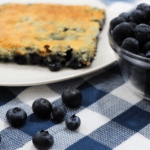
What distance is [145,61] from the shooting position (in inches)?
40.7

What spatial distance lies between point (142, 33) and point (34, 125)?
0.67m

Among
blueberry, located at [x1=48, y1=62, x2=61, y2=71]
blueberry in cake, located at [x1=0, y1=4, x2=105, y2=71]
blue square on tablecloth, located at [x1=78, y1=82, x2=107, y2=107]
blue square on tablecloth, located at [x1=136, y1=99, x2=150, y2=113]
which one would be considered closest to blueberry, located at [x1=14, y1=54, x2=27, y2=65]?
blueberry in cake, located at [x1=0, y1=4, x2=105, y2=71]

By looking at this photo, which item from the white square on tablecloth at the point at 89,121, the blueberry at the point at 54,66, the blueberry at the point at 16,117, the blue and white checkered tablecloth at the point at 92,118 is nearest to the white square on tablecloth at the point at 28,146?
the blue and white checkered tablecloth at the point at 92,118

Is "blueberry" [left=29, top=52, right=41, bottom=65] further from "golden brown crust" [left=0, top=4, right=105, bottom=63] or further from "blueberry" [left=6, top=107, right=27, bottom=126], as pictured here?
"blueberry" [left=6, top=107, right=27, bottom=126]

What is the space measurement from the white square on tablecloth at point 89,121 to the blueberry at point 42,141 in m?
0.17

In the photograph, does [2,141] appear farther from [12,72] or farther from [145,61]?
[145,61]

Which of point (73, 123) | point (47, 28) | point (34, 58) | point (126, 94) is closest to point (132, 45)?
point (126, 94)

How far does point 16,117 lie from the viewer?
1057mm

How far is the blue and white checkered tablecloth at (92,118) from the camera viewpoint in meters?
1.01

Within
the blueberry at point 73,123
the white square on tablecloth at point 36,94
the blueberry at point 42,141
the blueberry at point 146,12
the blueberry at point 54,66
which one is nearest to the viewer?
the blueberry at point 42,141

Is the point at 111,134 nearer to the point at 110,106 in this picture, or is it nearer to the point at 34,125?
the point at 110,106

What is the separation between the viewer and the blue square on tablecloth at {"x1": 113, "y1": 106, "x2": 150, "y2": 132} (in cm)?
110

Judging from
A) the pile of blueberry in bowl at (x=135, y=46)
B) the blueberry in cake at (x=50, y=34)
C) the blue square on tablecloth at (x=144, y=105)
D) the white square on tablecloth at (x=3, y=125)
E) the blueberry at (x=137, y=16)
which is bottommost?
the white square on tablecloth at (x=3, y=125)

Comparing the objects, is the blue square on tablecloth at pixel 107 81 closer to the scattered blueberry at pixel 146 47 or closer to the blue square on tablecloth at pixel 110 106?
the blue square on tablecloth at pixel 110 106
